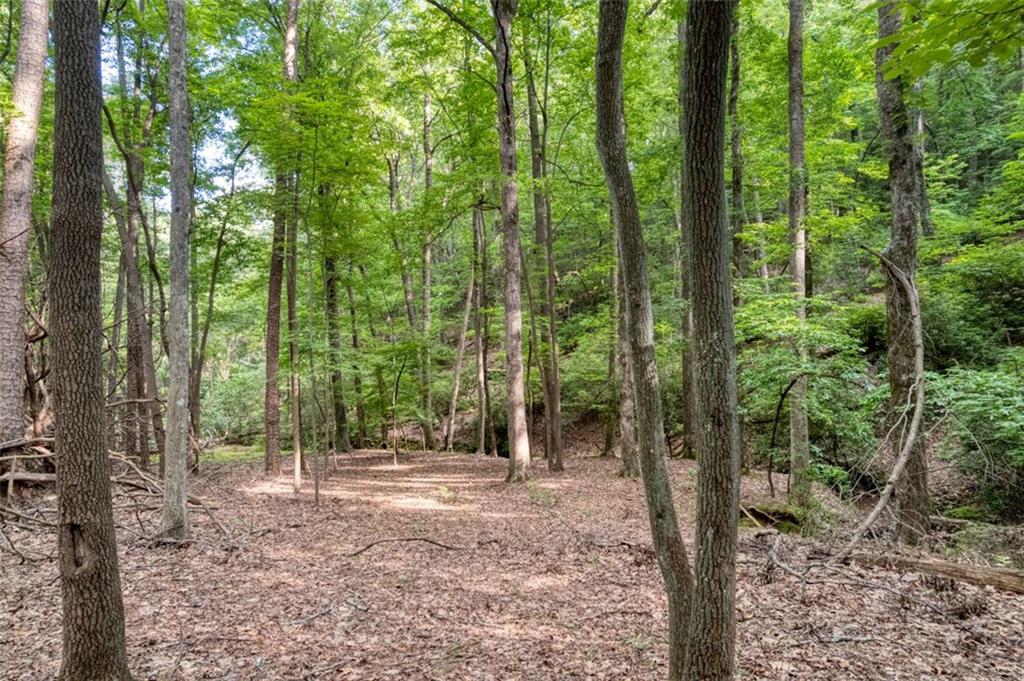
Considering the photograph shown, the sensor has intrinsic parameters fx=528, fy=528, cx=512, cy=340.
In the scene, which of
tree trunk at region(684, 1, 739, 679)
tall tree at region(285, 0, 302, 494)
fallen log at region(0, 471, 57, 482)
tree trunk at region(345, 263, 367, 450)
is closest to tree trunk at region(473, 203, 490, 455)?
tree trunk at region(345, 263, 367, 450)

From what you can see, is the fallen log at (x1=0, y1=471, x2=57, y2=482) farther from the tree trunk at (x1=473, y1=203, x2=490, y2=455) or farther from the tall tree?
the tree trunk at (x1=473, y1=203, x2=490, y2=455)

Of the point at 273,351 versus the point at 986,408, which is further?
the point at 273,351

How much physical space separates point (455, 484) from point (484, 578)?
5.96 meters

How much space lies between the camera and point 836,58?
508 inches

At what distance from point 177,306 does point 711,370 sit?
6413mm

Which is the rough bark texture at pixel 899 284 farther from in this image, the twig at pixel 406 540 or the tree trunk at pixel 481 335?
the tree trunk at pixel 481 335

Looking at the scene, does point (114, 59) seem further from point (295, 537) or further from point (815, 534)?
point (815, 534)

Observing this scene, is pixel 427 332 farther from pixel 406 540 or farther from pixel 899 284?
pixel 899 284

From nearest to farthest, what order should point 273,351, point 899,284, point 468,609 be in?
point 468,609, point 899,284, point 273,351

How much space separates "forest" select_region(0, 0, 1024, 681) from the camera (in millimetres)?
3057

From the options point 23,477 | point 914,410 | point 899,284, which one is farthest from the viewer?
point 23,477

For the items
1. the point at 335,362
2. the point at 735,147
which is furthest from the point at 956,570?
the point at 335,362

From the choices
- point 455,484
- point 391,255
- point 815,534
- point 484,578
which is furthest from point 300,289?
point 815,534

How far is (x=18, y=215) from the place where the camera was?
24.5 feet
